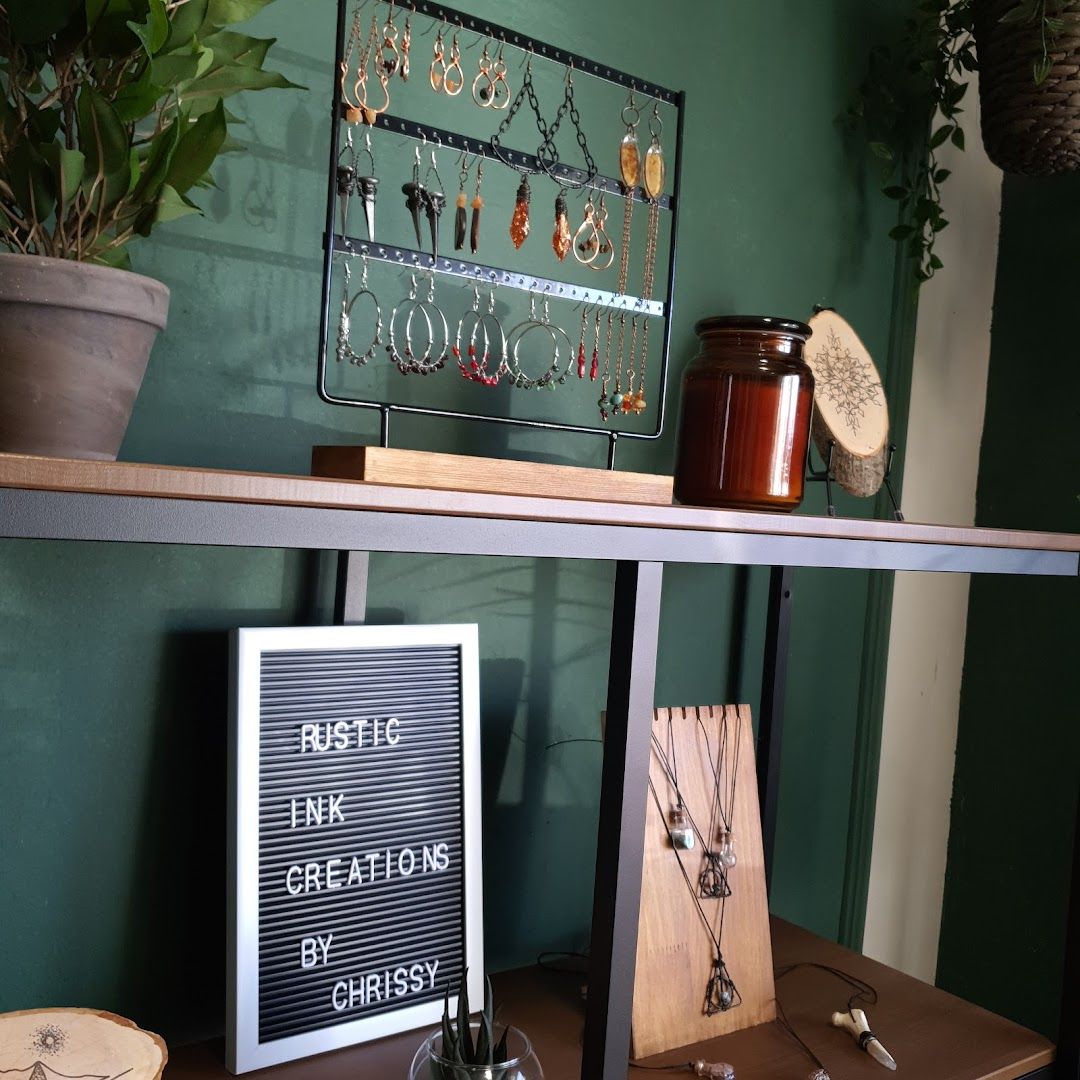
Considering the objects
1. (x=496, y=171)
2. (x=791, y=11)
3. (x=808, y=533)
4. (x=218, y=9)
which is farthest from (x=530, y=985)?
(x=791, y=11)

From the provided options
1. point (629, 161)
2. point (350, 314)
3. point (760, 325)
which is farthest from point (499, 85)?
point (760, 325)

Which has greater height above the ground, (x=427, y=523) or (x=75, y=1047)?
(x=427, y=523)

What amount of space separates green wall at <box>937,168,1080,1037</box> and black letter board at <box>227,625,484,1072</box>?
111 cm

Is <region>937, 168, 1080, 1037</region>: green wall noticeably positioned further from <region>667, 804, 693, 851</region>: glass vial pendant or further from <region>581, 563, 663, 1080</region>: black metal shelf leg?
<region>581, 563, 663, 1080</region>: black metal shelf leg

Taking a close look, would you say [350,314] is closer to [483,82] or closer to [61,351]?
[483,82]

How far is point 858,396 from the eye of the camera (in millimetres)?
1590

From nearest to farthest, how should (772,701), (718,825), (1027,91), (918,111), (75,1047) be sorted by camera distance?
(75,1047)
(718,825)
(1027,91)
(772,701)
(918,111)

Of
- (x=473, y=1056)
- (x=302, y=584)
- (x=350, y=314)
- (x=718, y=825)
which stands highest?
(x=350, y=314)

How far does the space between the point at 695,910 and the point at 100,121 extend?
3.63 feet

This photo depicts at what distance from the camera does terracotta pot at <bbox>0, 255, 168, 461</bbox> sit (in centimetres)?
76

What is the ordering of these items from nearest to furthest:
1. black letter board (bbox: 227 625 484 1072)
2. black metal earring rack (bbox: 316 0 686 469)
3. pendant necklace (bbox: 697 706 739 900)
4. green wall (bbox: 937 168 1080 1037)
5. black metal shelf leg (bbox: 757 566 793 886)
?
black metal earring rack (bbox: 316 0 686 469), black letter board (bbox: 227 625 484 1072), pendant necklace (bbox: 697 706 739 900), black metal shelf leg (bbox: 757 566 793 886), green wall (bbox: 937 168 1080 1037)

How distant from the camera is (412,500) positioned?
855 mm

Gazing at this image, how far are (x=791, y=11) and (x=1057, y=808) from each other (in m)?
1.40

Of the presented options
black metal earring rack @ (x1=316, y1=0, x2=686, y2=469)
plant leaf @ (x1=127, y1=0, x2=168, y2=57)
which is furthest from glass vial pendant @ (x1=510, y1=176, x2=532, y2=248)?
plant leaf @ (x1=127, y1=0, x2=168, y2=57)
